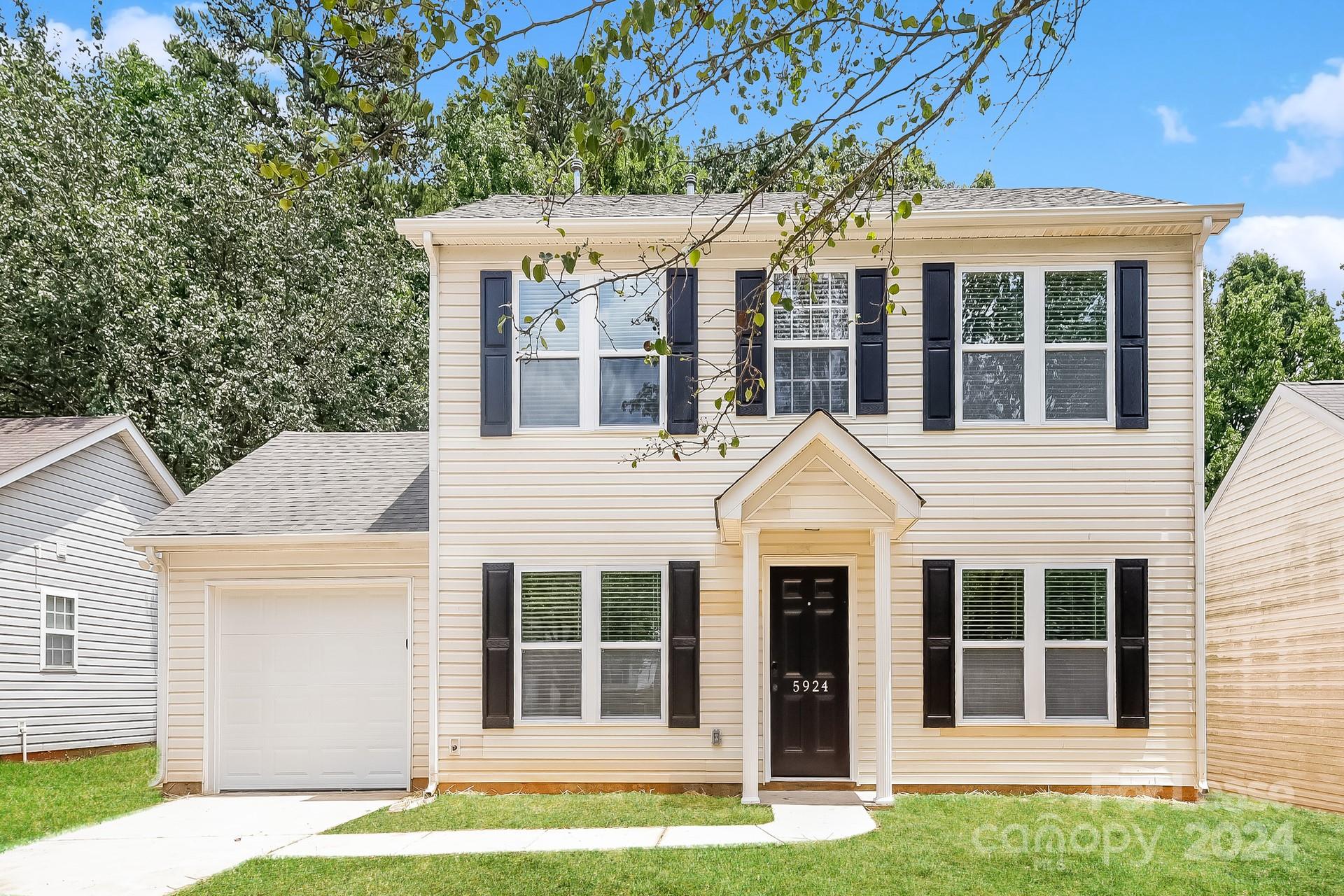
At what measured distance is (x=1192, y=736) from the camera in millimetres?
9805

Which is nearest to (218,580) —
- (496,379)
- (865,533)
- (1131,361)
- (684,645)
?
(496,379)

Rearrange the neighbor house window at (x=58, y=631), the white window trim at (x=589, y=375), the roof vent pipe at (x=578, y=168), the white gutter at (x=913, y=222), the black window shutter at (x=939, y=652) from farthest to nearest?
the neighbor house window at (x=58, y=631) < the white window trim at (x=589, y=375) < the black window shutter at (x=939, y=652) < the white gutter at (x=913, y=222) < the roof vent pipe at (x=578, y=168)

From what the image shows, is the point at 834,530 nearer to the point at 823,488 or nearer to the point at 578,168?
the point at 823,488

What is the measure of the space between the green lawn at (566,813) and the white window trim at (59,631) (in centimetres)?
710

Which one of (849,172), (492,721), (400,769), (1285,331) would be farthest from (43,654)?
(1285,331)

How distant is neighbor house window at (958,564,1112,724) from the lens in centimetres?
985

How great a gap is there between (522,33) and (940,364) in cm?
661

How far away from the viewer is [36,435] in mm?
14570

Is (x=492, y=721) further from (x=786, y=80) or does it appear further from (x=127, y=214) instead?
(x=127, y=214)

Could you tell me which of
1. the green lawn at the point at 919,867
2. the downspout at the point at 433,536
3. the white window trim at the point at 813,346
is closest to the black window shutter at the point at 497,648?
the downspout at the point at 433,536

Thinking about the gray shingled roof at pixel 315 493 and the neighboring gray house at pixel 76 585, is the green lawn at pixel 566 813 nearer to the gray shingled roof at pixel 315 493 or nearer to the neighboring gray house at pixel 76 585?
the gray shingled roof at pixel 315 493

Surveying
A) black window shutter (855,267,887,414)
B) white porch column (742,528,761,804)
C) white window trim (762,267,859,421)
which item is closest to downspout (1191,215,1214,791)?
black window shutter (855,267,887,414)

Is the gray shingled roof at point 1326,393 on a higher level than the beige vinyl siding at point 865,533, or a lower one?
higher

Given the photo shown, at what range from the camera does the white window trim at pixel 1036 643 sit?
9.84 m
